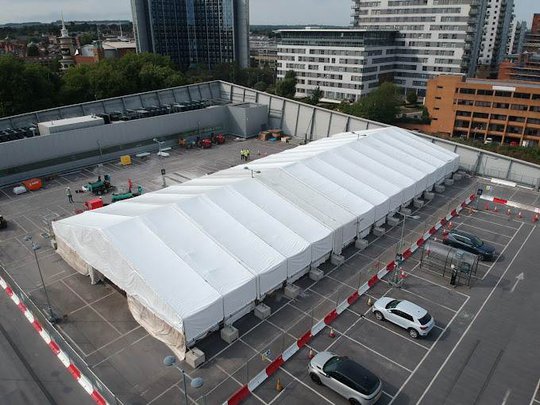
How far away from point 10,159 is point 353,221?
4075 centimetres

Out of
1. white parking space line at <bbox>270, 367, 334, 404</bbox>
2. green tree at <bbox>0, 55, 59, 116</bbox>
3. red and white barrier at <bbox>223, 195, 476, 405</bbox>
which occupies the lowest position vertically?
white parking space line at <bbox>270, 367, 334, 404</bbox>

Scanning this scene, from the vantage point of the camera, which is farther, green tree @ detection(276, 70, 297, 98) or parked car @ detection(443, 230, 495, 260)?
green tree @ detection(276, 70, 297, 98)

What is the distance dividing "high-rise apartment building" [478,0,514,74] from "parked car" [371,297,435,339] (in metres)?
166

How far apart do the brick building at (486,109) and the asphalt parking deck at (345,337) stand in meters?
59.1

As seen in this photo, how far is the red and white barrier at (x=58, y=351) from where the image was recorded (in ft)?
63.6

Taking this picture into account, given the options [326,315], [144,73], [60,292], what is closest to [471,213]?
[326,315]

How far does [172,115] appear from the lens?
200ft

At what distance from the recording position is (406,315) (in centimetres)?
2333

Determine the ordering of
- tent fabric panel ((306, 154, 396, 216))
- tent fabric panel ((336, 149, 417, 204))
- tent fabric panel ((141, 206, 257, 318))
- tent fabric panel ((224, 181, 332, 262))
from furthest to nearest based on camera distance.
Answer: tent fabric panel ((336, 149, 417, 204)) → tent fabric panel ((306, 154, 396, 216)) → tent fabric panel ((224, 181, 332, 262)) → tent fabric panel ((141, 206, 257, 318))

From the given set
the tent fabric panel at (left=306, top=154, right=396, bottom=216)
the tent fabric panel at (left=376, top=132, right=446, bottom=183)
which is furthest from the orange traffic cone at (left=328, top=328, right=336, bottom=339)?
the tent fabric panel at (left=376, top=132, right=446, bottom=183)

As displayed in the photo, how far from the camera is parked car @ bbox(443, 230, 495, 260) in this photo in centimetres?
3100

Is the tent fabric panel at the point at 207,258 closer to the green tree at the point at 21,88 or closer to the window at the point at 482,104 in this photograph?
the green tree at the point at 21,88

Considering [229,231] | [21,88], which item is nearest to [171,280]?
[229,231]

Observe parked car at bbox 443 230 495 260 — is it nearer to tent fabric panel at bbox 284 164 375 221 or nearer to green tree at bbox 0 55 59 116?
tent fabric panel at bbox 284 164 375 221
